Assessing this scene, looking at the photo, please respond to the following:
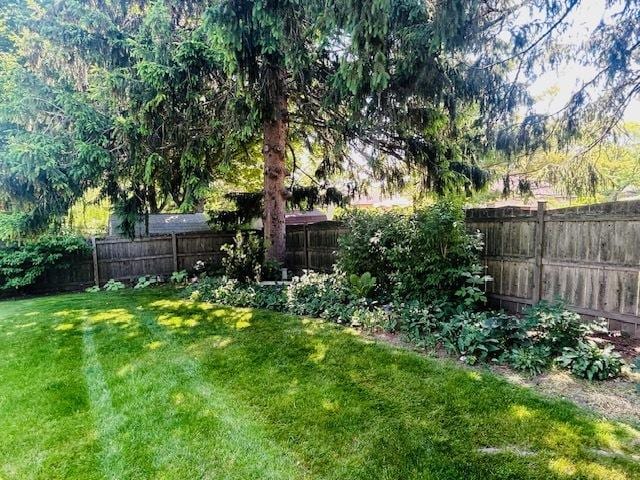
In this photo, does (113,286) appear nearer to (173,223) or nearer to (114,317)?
(173,223)

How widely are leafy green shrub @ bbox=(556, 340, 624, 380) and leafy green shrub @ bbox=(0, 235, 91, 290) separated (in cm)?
1033

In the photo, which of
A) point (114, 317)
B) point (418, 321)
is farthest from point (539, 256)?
point (114, 317)

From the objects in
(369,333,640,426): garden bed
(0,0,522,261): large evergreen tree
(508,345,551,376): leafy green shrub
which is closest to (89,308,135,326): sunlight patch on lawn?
(0,0,522,261): large evergreen tree

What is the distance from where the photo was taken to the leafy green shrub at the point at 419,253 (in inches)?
204

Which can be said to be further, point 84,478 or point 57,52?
point 57,52

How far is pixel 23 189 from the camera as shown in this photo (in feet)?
23.9

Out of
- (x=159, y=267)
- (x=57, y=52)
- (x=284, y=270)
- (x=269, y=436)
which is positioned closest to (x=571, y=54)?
(x=269, y=436)

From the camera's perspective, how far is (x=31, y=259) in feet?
29.8

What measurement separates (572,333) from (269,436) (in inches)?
126

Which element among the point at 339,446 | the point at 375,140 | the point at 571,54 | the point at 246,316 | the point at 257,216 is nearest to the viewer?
the point at 339,446

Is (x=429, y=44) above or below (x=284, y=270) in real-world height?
above

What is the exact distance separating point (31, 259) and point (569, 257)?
10.9m

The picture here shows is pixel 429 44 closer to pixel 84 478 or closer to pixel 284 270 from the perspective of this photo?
pixel 84 478

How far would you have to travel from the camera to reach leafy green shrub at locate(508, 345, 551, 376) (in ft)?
11.9
